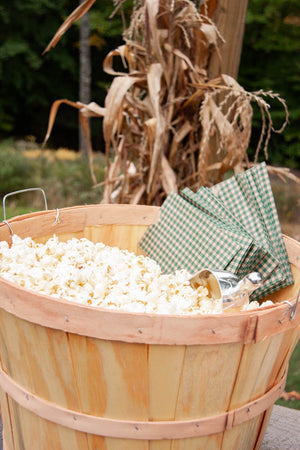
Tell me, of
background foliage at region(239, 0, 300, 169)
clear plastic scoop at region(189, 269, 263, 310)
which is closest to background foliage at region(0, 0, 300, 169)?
background foliage at region(239, 0, 300, 169)

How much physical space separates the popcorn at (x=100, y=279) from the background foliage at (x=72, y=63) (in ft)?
20.7

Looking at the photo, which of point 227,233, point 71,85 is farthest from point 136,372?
point 71,85

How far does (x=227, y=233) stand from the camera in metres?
1.46

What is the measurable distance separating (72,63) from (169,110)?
25.5ft

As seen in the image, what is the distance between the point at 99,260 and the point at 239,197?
536mm

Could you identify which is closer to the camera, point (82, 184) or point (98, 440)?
point (98, 440)

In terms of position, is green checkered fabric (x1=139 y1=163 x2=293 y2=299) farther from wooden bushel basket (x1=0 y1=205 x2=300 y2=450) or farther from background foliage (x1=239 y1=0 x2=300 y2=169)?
background foliage (x1=239 y1=0 x2=300 y2=169)

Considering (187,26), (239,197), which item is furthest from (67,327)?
(187,26)

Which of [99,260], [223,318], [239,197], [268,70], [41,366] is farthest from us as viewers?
[268,70]

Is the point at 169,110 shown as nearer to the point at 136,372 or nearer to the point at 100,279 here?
the point at 100,279

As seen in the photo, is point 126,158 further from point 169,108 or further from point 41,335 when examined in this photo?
point 41,335

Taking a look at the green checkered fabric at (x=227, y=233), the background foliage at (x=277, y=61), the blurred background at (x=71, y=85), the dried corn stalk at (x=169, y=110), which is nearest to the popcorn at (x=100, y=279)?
the green checkered fabric at (x=227, y=233)

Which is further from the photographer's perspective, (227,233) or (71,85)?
(71,85)

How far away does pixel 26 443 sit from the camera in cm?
119
